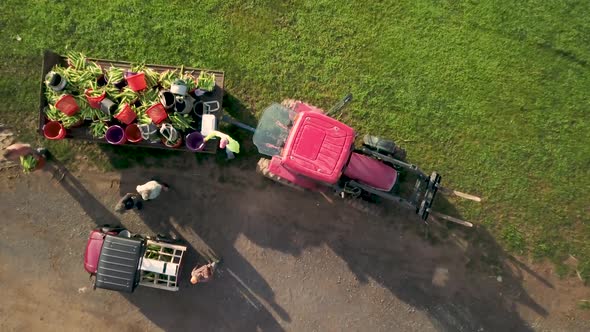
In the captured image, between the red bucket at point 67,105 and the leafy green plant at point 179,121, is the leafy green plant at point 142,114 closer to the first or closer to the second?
the leafy green plant at point 179,121

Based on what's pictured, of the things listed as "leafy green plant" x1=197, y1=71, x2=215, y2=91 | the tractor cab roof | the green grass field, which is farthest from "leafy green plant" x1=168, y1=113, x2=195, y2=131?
the tractor cab roof

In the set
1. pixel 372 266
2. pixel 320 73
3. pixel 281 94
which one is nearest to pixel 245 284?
pixel 372 266

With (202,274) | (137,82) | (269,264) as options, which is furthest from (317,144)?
(137,82)

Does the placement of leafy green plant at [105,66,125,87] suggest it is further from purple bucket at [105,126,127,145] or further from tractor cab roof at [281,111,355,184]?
tractor cab roof at [281,111,355,184]

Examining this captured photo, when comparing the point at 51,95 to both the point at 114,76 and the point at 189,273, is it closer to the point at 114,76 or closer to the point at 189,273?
the point at 114,76

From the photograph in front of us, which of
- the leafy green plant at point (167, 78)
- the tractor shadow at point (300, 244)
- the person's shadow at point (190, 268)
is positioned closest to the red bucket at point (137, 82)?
the leafy green plant at point (167, 78)

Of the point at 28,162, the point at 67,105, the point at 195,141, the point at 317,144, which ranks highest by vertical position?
the point at 317,144
